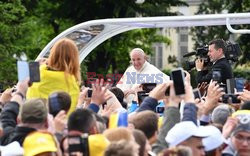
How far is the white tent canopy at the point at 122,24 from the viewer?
1524cm

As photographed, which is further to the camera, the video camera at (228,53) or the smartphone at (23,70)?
the video camera at (228,53)

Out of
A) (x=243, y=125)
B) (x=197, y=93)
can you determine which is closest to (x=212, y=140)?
(x=243, y=125)

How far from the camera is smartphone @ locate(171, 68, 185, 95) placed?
866 centimetres

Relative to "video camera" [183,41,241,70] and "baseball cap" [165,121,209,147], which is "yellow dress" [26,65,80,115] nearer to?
"baseball cap" [165,121,209,147]

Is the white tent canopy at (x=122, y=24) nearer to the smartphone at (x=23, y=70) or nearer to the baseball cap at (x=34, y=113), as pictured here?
the smartphone at (x=23, y=70)

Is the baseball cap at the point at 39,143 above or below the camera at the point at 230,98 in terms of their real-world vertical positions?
below

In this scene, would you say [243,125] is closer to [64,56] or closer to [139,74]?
[64,56]

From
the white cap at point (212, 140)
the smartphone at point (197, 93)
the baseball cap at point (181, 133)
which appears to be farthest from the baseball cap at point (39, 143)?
the smartphone at point (197, 93)

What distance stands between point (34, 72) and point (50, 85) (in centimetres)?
84

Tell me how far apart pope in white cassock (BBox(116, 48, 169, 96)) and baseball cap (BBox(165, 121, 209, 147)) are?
21.4ft

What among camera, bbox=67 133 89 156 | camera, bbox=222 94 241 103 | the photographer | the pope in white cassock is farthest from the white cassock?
camera, bbox=67 133 89 156

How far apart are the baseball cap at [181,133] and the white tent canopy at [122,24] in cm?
653

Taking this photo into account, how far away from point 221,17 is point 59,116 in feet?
23.3

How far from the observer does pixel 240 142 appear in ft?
29.1
